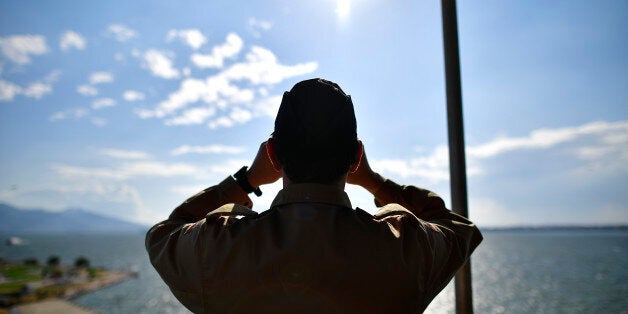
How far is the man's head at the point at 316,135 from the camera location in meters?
1.37

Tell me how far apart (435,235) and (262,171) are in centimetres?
74

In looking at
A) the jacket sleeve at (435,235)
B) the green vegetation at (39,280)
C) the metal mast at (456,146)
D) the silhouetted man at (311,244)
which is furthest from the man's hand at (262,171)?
the green vegetation at (39,280)

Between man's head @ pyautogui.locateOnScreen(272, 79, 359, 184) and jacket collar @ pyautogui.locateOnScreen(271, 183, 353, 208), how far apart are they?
24mm

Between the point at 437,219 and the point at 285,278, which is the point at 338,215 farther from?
the point at 437,219

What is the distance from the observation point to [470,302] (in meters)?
1.92

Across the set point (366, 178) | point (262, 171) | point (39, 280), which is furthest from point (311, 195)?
point (39, 280)

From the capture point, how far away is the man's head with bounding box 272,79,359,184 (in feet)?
4.49

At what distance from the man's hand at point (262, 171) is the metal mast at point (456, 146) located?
2.88ft

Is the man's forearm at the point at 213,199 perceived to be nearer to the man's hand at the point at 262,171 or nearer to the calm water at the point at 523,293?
the man's hand at the point at 262,171

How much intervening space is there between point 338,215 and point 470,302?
107cm

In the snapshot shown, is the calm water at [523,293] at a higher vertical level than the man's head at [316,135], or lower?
lower

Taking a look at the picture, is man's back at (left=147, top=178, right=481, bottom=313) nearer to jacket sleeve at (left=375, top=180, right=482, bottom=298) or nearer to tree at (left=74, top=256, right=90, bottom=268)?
jacket sleeve at (left=375, top=180, right=482, bottom=298)

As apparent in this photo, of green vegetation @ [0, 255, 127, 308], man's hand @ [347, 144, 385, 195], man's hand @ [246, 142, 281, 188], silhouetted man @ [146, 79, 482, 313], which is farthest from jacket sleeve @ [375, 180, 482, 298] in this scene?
green vegetation @ [0, 255, 127, 308]

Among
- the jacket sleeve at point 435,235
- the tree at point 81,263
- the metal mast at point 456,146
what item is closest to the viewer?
the jacket sleeve at point 435,235
